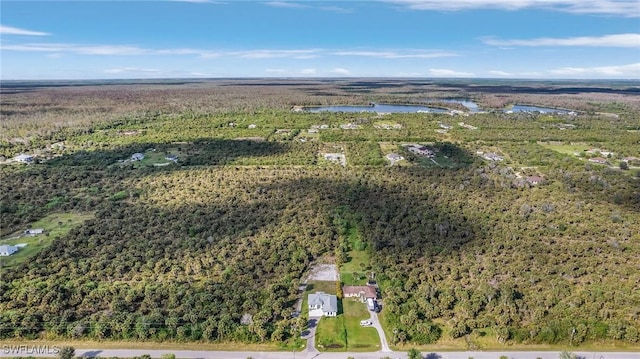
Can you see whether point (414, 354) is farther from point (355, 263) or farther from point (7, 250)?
point (7, 250)

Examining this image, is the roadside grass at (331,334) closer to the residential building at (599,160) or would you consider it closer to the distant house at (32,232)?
the distant house at (32,232)

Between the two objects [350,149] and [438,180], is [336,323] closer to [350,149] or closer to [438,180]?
[438,180]

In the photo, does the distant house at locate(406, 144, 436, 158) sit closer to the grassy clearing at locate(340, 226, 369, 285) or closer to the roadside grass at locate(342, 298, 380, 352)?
the grassy clearing at locate(340, 226, 369, 285)

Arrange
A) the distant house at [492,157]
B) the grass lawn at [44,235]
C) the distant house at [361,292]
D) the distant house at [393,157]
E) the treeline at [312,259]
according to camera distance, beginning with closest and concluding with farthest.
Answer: the treeline at [312,259], the distant house at [361,292], the grass lawn at [44,235], the distant house at [393,157], the distant house at [492,157]

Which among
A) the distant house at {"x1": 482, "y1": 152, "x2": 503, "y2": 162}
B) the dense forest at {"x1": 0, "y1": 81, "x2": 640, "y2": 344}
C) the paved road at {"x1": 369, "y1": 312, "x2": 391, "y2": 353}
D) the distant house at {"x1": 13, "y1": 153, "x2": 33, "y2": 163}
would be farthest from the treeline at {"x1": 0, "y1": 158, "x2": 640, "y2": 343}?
the distant house at {"x1": 13, "y1": 153, "x2": 33, "y2": 163}

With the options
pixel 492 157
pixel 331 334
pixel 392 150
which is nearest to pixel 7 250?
pixel 331 334

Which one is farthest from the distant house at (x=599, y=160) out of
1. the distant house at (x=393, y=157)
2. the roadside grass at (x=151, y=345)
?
the roadside grass at (x=151, y=345)
